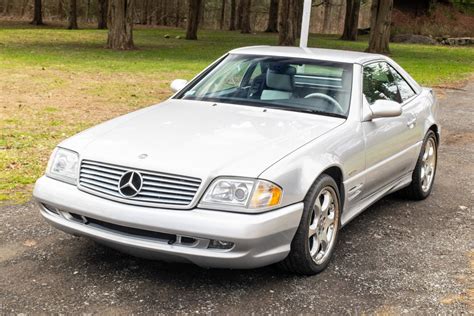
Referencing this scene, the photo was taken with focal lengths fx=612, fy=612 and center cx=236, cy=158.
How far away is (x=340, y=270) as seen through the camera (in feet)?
14.0

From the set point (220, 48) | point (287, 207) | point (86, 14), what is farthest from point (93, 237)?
point (86, 14)

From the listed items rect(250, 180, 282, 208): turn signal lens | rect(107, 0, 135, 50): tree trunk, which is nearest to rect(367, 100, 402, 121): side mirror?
rect(250, 180, 282, 208): turn signal lens

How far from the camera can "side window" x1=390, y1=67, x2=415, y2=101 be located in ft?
19.2

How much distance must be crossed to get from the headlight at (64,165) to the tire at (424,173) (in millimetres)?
3365

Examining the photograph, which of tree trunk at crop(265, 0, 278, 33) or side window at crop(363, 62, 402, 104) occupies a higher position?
side window at crop(363, 62, 402, 104)

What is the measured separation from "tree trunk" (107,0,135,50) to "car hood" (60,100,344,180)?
17.3 metres

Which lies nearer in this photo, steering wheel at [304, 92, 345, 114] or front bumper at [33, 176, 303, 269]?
front bumper at [33, 176, 303, 269]

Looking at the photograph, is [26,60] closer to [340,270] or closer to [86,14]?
[340,270]

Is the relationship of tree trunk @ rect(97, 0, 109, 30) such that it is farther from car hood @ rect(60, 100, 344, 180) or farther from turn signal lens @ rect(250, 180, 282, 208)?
turn signal lens @ rect(250, 180, 282, 208)

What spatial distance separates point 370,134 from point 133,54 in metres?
17.3

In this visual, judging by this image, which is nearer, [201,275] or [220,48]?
[201,275]

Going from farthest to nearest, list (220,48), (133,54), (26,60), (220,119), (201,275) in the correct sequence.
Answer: (220,48) → (133,54) → (26,60) → (220,119) → (201,275)

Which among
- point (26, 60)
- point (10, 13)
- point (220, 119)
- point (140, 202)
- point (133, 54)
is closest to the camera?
point (140, 202)

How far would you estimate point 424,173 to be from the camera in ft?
20.0
